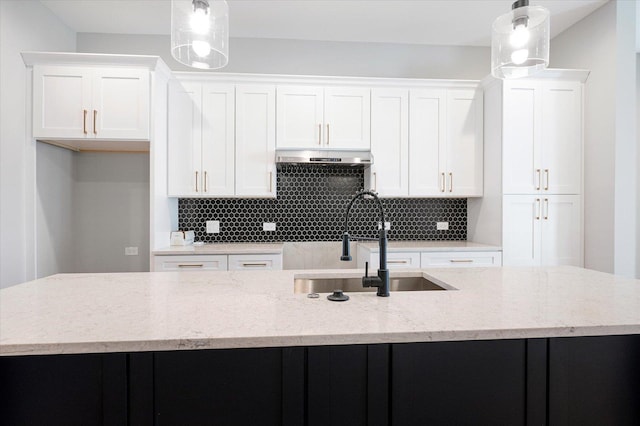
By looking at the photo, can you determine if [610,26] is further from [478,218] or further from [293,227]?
[293,227]

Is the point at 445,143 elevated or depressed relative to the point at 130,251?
elevated

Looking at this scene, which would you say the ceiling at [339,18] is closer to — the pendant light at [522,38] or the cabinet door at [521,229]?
the cabinet door at [521,229]

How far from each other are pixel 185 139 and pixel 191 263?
1185mm

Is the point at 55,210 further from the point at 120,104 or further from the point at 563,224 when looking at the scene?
the point at 563,224

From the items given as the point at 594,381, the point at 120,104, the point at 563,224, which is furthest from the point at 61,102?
the point at 563,224

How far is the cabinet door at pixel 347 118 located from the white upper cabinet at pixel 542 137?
4.23ft

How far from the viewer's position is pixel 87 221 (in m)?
3.45

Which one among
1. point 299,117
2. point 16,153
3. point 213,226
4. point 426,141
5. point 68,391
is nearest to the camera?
point 68,391

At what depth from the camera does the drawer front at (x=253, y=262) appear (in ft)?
9.96

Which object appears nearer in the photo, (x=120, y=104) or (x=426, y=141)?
(x=120, y=104)

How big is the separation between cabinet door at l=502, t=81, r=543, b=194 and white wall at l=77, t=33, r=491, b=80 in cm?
75

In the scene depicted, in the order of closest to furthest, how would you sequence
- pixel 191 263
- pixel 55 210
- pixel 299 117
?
1. pixel 191 263
2. pixel 55 210
3. pixel 299 117

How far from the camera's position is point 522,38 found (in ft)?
4.76

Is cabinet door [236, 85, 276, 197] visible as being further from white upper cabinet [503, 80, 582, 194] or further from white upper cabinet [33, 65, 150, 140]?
white upper cabinet [503, 80, 582, 194]
